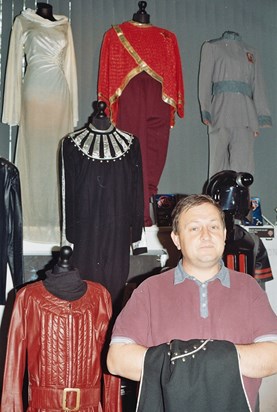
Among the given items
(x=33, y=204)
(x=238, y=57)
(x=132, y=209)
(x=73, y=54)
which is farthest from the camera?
(x=238, y=57)

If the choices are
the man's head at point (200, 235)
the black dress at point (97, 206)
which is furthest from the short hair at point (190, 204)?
the black dress at point (97, 206)

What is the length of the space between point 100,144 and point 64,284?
107cm

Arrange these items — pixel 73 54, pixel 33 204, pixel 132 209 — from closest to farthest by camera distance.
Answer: pixel 132 209, pixel 33 204, pixel 73 54

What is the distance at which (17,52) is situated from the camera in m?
3.68

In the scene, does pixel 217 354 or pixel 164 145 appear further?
pixel 164 145

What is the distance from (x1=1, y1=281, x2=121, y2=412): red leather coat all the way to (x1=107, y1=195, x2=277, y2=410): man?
0.72 meters

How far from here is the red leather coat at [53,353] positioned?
217cm

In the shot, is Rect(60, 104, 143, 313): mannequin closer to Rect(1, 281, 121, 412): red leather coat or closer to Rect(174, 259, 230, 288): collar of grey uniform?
Rect(1, 281, 121, 412): red leather coat

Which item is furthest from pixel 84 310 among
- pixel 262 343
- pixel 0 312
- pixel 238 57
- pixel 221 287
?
pixel 238 57

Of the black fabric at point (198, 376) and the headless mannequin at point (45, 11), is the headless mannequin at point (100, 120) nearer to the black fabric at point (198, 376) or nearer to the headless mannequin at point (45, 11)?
the headless mannequin at point (45, 11)

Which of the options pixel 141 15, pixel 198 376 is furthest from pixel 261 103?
pixel 198 376

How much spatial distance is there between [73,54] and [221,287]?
269 centimetres

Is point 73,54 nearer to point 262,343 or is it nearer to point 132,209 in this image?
point 132,209

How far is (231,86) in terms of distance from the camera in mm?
3994
